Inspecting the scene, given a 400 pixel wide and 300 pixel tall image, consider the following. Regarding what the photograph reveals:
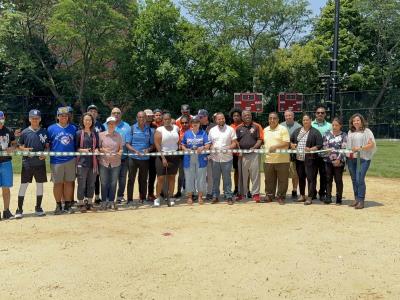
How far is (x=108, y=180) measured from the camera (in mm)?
8773

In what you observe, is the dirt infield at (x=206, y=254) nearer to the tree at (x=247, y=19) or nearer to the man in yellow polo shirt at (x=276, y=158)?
the man in yellow polo shirt at (x=276, y=158)

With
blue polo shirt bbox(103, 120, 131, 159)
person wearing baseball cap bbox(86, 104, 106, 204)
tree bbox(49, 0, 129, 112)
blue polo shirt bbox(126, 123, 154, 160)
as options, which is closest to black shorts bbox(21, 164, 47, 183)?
person wearing baseball cap bbox(86, 104, 106, 204)

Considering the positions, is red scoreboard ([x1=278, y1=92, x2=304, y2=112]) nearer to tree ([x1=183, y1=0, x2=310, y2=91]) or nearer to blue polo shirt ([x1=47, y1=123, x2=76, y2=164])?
tree ([x1=183, y1=0, x2=310, y2=91])

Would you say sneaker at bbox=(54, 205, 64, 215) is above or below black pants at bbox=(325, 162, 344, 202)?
below

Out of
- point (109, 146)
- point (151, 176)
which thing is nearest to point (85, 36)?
point (151, 176)

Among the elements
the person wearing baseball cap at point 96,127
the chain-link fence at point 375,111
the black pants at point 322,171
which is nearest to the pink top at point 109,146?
the person wearing baseball cap at point 96,127

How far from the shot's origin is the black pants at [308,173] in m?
9.16

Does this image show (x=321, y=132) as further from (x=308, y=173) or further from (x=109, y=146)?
(x=109, y=146)

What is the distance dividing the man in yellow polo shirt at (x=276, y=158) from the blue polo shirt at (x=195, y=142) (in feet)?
3.96

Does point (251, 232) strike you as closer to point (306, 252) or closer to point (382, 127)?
point (306, 252)

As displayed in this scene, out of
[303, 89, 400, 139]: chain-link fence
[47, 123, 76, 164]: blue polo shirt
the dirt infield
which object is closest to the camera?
the dirt infield

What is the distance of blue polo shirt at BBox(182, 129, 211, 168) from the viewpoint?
9.29 metres

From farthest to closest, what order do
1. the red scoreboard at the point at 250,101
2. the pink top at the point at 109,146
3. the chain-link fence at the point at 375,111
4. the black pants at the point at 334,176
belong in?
the chain-link fence at the point at 375,111 → the red scoreboard at the point at 250,101 → the black pants at the point at 334,176 → the pink top at the point at 109,146

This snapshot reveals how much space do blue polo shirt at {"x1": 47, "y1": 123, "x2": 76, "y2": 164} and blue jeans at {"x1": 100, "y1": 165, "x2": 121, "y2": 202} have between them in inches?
26.7
